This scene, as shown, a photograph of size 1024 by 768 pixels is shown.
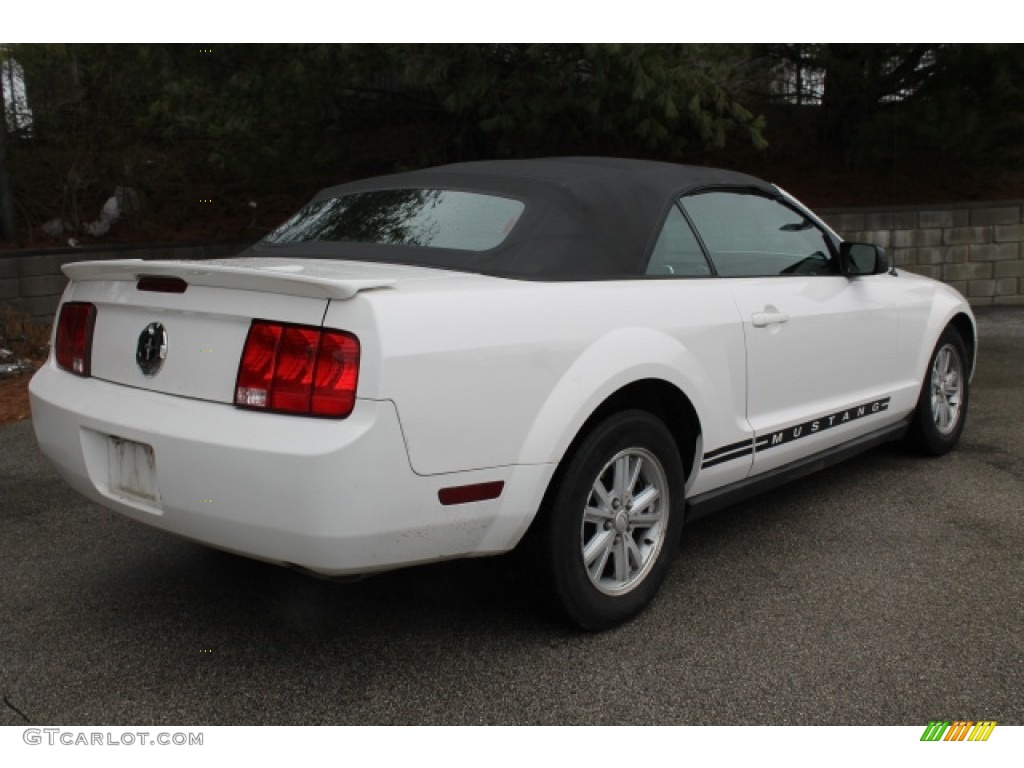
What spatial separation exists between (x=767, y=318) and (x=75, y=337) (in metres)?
2.42

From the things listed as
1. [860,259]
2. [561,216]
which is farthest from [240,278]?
[860,259]

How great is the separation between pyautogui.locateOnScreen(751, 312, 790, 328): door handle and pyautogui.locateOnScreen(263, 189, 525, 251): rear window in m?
0.99

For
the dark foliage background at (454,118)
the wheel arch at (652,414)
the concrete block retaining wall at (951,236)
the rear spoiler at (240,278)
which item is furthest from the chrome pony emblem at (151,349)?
the concrete block retaining wall at (951,236)

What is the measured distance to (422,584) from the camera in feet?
11.9

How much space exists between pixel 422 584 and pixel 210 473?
47.0 inches

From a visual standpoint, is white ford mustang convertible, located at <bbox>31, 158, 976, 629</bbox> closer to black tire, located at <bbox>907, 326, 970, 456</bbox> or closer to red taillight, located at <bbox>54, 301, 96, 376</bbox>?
red taillight, located at <bbox>54, 301, 96, 376</bbox>

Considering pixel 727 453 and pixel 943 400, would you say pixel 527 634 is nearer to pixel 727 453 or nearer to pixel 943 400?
pixel 727 453

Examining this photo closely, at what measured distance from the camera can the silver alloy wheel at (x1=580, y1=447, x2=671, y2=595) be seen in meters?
3.16

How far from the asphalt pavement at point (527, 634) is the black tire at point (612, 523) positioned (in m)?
0.13

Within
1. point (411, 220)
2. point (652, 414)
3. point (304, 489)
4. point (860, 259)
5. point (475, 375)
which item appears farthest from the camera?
point (860, 259)

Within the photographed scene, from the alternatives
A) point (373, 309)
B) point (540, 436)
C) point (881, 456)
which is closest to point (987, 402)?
point (881, 456)

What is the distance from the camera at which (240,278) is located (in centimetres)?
273

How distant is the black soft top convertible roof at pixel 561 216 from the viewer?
3.20 meters

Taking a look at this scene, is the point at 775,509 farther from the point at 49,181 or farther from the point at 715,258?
the point at 49,181
